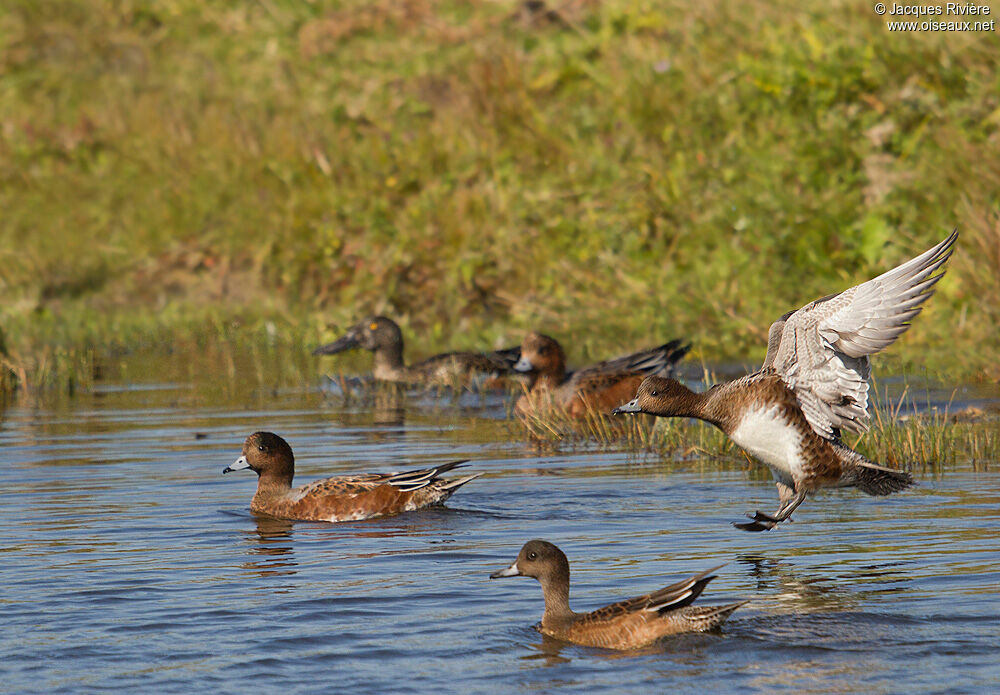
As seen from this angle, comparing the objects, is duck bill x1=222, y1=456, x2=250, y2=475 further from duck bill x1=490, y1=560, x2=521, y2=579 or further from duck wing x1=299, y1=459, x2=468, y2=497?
duck bill x1=490, y1=560, x2=521, y2=579

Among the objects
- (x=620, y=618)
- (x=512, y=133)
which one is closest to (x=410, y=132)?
(x=512, y=133)

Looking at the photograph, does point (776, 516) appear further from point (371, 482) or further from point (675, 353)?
point (675, 353)

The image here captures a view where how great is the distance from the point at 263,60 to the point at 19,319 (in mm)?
9102

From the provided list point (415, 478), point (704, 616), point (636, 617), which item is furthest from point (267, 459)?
point (704, 616)

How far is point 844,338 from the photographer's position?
9.16 m

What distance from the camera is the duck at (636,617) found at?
7.07 metres

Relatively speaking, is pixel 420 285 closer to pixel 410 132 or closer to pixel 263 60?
pixel 410 132

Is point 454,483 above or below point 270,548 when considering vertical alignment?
above

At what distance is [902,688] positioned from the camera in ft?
20.7

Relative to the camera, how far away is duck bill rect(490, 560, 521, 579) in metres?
7.86

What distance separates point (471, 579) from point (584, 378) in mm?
6315

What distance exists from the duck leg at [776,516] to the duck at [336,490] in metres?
2.02

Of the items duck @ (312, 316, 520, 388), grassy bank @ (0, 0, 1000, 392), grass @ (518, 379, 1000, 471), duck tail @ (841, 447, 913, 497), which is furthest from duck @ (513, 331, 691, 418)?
duck tail @ (841, 447, 913, 497)

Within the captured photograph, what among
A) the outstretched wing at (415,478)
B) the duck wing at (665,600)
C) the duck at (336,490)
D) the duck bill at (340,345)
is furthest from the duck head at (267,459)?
the duck bill at (340,345)
